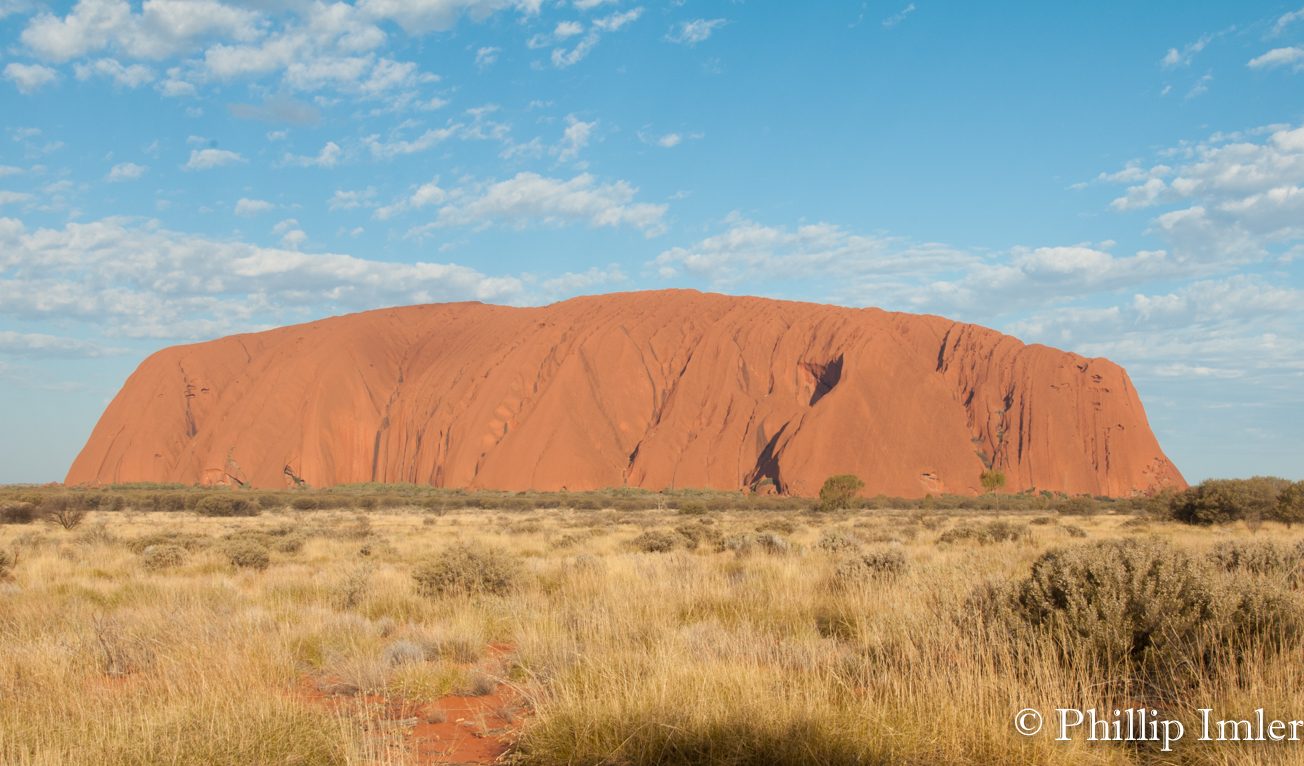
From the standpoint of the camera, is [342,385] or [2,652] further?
[342,385]

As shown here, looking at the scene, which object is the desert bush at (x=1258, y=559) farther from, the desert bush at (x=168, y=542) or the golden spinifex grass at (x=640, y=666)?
the desert bush at (x=168, y=542)

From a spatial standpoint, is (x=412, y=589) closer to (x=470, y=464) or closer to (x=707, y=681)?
(x=707, y=681)

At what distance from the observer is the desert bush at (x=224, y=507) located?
43719 mm

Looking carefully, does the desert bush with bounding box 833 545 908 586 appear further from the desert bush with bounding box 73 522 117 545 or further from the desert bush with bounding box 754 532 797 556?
the desert bush with bounding box 73 522 117 545

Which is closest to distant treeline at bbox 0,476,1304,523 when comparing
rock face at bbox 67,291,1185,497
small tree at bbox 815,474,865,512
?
small tree at bbox 815,474,865,512

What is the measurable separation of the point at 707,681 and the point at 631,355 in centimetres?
8287

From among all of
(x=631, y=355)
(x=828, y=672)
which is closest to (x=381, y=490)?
(x=631, y=355)

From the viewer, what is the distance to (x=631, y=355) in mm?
87250

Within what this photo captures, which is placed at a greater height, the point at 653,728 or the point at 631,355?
the point at 631,355
